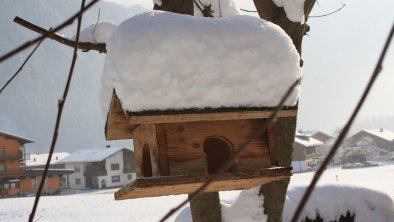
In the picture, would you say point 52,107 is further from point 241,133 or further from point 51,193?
point 241,133

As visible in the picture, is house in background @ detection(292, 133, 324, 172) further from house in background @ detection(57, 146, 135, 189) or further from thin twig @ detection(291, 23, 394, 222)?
thin twig @ detection(291, 23, 394, 222)

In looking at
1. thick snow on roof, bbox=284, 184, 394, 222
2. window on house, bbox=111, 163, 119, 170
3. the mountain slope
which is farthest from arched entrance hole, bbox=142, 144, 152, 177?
the mountain slope

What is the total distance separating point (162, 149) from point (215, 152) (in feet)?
1.19

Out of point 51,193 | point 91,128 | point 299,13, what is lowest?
point 51,193

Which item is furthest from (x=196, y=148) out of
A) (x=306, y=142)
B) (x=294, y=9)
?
(x=306, y=142)

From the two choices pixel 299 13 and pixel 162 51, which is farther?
pixel 299 13

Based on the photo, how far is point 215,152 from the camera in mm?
2781

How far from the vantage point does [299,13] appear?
4.34 m

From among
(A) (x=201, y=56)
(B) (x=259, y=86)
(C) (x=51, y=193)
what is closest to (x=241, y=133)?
(B) (x=259, y=86)

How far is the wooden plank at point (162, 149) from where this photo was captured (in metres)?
2.58

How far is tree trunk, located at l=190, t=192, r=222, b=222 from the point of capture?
13.8 feet

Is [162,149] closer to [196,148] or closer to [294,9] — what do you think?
[196,148]

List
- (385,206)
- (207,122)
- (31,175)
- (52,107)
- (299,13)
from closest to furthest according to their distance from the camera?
1. (207,122)
2. (299,13)
3. (385,206)
4. (31,175)
5. (52,107)

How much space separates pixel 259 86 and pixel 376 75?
6.44 feet
